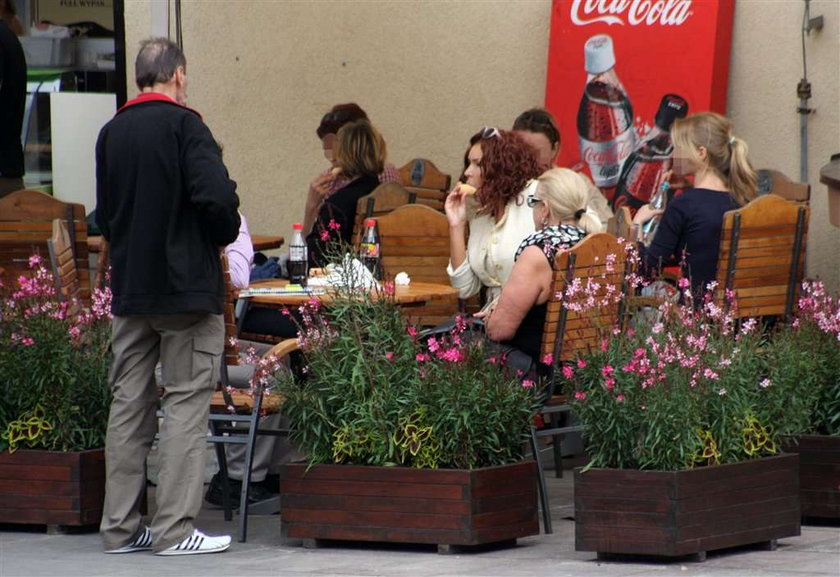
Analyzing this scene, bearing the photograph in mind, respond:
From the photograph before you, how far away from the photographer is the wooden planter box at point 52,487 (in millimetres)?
5941

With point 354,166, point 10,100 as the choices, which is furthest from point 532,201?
point 10,100

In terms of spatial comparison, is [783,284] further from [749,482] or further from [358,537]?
[358,537]

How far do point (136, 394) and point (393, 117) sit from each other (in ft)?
17.5

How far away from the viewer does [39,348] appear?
236 inches

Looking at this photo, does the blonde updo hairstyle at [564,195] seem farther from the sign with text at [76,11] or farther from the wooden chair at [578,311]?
the sign with text at [76,11]

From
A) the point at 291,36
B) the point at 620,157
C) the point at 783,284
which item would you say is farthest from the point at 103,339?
the point at 291,36

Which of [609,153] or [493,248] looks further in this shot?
[609,153]

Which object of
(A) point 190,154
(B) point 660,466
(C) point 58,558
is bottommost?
(C) point 58,558

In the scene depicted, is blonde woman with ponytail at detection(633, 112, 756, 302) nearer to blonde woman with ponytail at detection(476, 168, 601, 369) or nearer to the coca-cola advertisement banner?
blonde woman with ponytail at detection(476, 168, 601, 369)

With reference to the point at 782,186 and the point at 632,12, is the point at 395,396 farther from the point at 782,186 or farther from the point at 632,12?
the point at 632,12

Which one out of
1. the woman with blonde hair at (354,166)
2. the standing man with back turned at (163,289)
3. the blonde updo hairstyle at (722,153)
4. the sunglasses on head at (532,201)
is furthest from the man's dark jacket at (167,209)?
the woman with blonde hair at (354,166)

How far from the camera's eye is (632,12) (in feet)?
31.6

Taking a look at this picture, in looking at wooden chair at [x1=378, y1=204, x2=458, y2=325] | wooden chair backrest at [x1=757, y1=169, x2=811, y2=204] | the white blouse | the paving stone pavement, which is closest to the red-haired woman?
the white blouse

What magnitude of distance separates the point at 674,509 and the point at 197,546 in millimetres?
1669
